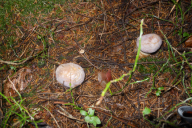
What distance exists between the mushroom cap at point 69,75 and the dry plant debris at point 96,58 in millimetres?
203

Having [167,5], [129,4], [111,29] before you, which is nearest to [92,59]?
[111,29]

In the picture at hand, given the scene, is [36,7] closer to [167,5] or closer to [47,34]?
[47,34]

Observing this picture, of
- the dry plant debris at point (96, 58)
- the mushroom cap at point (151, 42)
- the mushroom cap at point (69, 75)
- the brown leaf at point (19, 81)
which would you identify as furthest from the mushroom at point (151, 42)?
the brown leaf at point (19, 81)

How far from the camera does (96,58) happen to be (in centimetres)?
239

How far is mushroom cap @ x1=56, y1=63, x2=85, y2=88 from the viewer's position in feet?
6.70

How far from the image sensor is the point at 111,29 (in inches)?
98.0

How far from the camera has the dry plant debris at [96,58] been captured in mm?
2145

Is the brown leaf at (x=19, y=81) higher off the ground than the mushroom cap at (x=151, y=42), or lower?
lower

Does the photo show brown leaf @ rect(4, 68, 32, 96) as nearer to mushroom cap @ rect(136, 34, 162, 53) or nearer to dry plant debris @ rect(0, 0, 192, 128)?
dry plant debris @ rect(0, 0, 192, 128)

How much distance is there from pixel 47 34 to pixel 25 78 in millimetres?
926

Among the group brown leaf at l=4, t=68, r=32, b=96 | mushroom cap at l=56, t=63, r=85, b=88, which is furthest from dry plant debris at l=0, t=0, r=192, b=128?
mushroom cap at l=56, t=63, r=85, b=88

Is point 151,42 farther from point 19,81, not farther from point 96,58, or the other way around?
point 19,81

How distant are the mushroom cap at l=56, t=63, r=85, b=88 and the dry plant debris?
0.67 ft

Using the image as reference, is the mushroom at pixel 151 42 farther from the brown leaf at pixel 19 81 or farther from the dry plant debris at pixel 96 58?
the brown leaf at pixel 19 81
